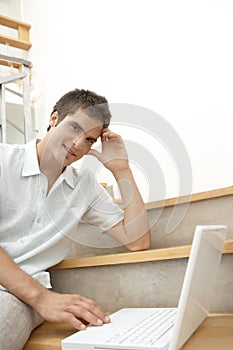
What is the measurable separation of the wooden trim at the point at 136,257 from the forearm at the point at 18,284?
0.26m

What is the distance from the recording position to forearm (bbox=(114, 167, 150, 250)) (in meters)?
1.32

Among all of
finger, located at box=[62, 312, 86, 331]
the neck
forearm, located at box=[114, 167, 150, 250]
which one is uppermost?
the neck

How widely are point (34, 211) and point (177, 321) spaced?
0.66 metres

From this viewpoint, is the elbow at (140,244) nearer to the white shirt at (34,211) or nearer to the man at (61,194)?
the man at (61,194)

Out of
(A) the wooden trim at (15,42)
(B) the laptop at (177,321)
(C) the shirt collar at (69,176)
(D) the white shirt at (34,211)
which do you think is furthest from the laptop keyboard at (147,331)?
(A) the wooden trim at (15,42)

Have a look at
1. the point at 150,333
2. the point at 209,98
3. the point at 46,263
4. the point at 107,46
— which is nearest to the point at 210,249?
the point at 150,333

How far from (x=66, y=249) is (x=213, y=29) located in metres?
1.31

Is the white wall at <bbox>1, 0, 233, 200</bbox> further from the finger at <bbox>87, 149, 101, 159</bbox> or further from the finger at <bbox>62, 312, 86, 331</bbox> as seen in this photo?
the finger at <bbox>62, 312, 86, 331</bbox>

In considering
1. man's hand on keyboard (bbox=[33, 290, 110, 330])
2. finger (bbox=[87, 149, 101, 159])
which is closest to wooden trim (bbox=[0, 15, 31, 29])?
finger (bbox=[87, 149, 101, 159])

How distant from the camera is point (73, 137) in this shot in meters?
1.28

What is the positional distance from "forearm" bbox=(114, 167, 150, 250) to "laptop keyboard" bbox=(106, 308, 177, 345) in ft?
1.18

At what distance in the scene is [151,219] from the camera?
150 centimetres

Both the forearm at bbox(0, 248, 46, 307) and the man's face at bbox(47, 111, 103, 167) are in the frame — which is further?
the man's face at bbox(47, 111, 103, 167)

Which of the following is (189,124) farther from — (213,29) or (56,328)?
(56,328)
